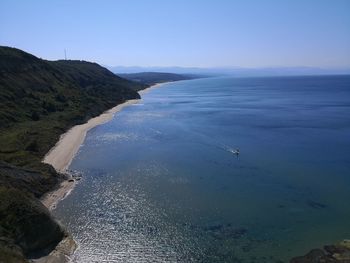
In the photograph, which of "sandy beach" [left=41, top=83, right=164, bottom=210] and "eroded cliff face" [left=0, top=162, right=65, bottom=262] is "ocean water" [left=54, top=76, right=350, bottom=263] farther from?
"eroded cliff face" [left=0, top=162, right=65, bottom=262]

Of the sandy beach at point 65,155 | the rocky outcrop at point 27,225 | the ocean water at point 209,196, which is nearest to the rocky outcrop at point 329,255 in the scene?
the ocean water at point 209,196

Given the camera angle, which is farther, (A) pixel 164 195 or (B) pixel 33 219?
(A) pixel 164 195

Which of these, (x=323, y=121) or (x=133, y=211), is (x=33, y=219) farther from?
(x=323, y=121)

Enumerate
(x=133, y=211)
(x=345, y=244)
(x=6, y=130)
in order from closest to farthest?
(x=345, y=244) → (x=133, y=211) → (x=6, y=130)

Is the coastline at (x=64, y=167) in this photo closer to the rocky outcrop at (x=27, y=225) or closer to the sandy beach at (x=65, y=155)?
the sandy beach at (x=65, y=155)

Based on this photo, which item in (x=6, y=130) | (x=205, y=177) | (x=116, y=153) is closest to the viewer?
(x=205, y=177)

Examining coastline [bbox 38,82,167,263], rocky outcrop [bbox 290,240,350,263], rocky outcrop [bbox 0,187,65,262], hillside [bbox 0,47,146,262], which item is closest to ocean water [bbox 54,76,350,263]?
rocky outcrop [bbox 290,240,350,263]

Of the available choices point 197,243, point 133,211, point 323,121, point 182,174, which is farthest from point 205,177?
point 323,121
